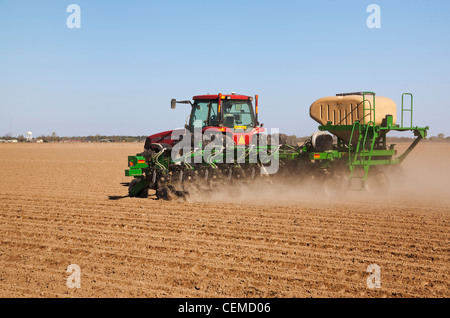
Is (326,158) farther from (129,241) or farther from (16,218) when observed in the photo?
(16,218)

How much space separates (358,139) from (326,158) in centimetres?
116

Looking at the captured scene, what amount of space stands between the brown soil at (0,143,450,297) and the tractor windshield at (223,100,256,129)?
6.84 feet

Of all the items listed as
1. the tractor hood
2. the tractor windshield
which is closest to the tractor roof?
the tractor windshield

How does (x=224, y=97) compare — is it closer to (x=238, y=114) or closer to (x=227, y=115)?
(x=227, y=115)

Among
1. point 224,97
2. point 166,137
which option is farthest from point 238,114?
point 166,137

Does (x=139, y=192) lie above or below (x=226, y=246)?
above

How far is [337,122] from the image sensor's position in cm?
1343

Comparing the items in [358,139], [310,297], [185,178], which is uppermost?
[358,139]

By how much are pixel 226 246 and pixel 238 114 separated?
6.29 m

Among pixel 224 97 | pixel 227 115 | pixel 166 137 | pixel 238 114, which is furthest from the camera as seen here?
pixel 166 137

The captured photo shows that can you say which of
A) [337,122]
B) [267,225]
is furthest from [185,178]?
[337,122]

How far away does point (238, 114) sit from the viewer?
13.1m

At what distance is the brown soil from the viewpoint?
18.8ft

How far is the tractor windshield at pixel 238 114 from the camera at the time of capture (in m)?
12.9
